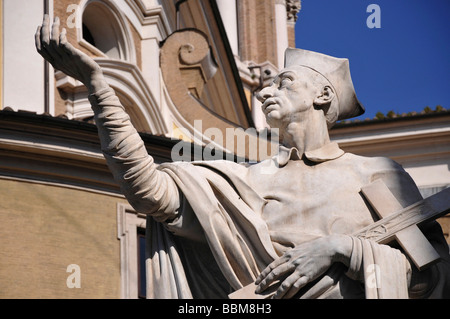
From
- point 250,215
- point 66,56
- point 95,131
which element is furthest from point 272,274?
point 95,131

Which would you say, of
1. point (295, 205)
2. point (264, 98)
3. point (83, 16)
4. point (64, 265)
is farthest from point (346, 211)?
point (83, 16)

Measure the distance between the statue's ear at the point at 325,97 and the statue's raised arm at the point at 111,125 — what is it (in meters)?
0.87

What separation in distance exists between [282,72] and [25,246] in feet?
44.4

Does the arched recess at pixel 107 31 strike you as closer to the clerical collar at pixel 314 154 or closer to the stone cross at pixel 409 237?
the clerical collar at pixel 314 154

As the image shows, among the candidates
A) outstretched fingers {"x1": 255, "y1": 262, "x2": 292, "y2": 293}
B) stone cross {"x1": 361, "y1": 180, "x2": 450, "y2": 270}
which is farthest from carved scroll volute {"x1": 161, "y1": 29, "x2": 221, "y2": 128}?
outstretched fingers {"x1": 255, "y1": 262, "x2": 292, "y2": 293}

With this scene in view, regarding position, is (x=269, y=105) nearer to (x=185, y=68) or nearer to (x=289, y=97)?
(x=289, y=97)

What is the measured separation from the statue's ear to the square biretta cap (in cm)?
3

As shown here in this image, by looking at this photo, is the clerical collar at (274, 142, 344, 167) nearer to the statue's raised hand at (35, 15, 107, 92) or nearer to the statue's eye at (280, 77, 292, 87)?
the statue's eye at (280, 77, 292, 87)

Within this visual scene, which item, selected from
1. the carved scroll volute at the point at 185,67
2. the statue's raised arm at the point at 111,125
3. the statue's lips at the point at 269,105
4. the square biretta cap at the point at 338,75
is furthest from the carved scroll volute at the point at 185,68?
the statue's raised arm at the point at 111,125

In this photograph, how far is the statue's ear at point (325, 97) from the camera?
6184mm

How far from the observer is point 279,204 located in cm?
595

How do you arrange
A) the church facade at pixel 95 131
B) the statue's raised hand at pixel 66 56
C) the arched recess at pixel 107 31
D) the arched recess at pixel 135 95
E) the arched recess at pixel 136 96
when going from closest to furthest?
1. the statue's raised hand at pixel 66 56
2. the church facade at pixel 95 131
3. the arched recess at pixel 135 95
4. the arched recess at pixel 136 96
5. the arched recess at pixel 107 31

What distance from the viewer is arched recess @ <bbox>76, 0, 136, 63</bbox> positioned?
27.2 m

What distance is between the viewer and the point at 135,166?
18.7ft
